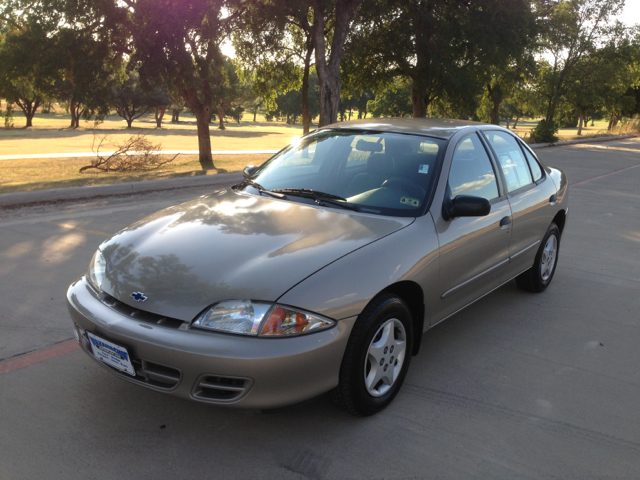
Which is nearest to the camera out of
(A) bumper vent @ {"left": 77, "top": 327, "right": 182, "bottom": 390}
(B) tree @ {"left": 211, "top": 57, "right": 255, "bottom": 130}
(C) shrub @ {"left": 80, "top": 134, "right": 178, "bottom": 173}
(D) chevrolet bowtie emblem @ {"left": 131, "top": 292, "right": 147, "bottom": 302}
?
(A) bumper vent @ {"left": 77, "top": 327, "right": 182, "bottom": 390}

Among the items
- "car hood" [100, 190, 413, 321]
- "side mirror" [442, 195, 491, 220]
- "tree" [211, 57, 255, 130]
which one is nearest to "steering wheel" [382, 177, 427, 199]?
"side mirror" [442, 195, 491, 220]

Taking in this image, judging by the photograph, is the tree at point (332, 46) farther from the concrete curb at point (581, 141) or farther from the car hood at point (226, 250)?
the car hood at point (226, 250)

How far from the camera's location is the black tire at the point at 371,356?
8.87 ft

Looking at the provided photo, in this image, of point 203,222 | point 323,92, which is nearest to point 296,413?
point 203,222

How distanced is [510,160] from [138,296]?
10.5ft

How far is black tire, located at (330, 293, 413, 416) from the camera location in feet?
8.87

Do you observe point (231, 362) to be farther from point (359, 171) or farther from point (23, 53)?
point (23, 53)

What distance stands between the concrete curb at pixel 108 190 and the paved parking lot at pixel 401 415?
433cm

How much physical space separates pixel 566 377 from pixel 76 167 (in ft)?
52.0

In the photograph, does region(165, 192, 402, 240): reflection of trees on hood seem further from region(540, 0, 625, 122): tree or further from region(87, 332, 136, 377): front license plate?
region(540, 0, 625, 122): tree

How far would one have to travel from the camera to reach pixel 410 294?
10.4 ft

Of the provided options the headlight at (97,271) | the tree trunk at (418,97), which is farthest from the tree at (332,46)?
the headlight at (97,271)

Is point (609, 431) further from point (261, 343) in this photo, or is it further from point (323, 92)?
point (323, 92)

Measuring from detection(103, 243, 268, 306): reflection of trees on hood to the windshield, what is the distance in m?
1.11
